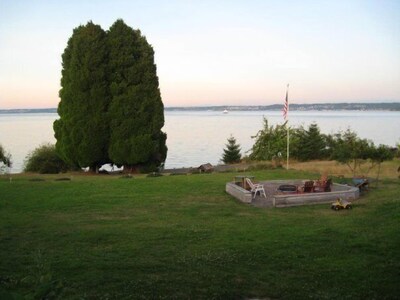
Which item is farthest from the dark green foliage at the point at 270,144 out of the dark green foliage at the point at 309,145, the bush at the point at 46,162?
the bush at the point at 46,162

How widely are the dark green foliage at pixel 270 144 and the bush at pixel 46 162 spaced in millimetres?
17204

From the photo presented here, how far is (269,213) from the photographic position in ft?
47.6

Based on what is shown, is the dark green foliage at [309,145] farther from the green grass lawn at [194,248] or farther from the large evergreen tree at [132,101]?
the green grass lawn at [194,248]

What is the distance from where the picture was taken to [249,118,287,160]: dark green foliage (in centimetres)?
4022

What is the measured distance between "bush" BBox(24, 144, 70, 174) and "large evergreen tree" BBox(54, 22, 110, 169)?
8.72 feet

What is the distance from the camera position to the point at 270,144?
40.7m

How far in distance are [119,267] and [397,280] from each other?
4996mm

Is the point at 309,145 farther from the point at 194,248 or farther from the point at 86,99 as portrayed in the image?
the point at 194,248

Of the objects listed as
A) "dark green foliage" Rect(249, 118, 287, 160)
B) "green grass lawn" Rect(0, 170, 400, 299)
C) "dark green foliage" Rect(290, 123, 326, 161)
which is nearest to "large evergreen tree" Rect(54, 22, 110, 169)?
"green grass lawn" Rect(0, 170, 400, 299)

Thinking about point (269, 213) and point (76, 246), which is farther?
point (269, 213)

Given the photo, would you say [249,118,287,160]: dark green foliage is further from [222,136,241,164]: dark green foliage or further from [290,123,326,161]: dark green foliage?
[290,123,326,161]: dark green foliage

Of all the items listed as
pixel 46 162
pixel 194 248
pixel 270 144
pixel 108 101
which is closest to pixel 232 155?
pixel 270 144

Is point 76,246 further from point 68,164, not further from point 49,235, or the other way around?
point 68,164

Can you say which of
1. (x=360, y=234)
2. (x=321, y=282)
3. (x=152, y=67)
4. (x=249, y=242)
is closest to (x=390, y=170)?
(x=152, y=67)
